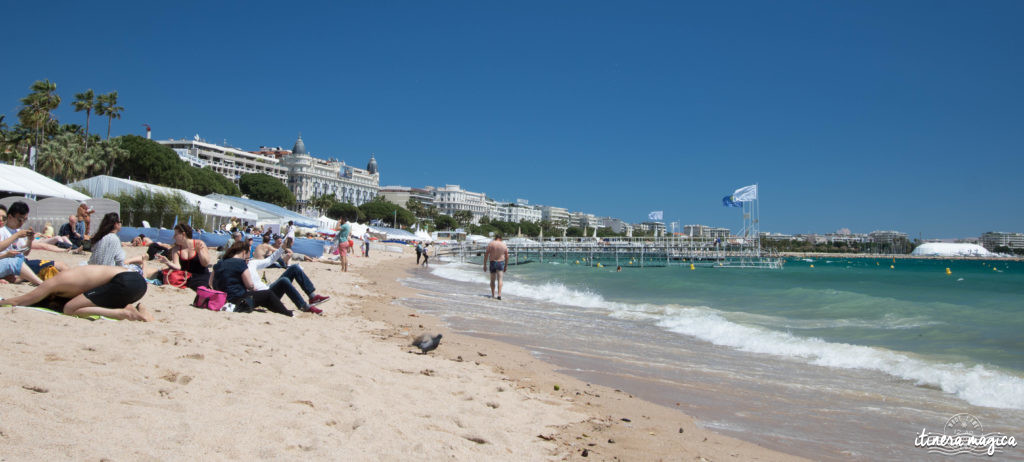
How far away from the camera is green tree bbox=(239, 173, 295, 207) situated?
82312mm

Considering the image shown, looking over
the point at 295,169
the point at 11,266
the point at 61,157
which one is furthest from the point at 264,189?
the point at 11,266

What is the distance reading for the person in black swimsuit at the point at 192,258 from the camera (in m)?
6.60

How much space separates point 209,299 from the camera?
19.9 feet

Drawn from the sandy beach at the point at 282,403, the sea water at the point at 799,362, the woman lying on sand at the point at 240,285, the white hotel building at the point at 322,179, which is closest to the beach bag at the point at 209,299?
the woman lying on sand at the point at 240,285

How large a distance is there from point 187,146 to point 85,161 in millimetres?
76792

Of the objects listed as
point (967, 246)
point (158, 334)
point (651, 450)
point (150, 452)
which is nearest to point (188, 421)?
point (150, 452)

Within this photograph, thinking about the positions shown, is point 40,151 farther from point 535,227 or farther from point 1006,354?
point 535,227

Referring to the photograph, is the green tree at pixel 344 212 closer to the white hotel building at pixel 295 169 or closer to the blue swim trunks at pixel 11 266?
the white hotel building at pixel 295 169

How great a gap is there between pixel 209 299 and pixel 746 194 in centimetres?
4009

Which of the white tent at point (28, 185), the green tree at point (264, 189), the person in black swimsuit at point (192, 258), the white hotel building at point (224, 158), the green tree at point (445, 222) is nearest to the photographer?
the person in black swimsuit at point (192, 258)

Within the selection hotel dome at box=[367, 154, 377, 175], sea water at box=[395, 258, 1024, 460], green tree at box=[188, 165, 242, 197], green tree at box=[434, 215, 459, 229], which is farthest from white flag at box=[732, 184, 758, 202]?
hotel dome at box=[367, 154, 377, 175]

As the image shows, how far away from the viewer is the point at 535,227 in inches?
5778

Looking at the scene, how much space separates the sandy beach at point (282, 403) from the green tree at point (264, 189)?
83.1 meters

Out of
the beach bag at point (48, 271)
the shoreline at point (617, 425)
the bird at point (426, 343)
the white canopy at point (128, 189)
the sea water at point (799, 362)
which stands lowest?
the sea water at point (799, 362)
